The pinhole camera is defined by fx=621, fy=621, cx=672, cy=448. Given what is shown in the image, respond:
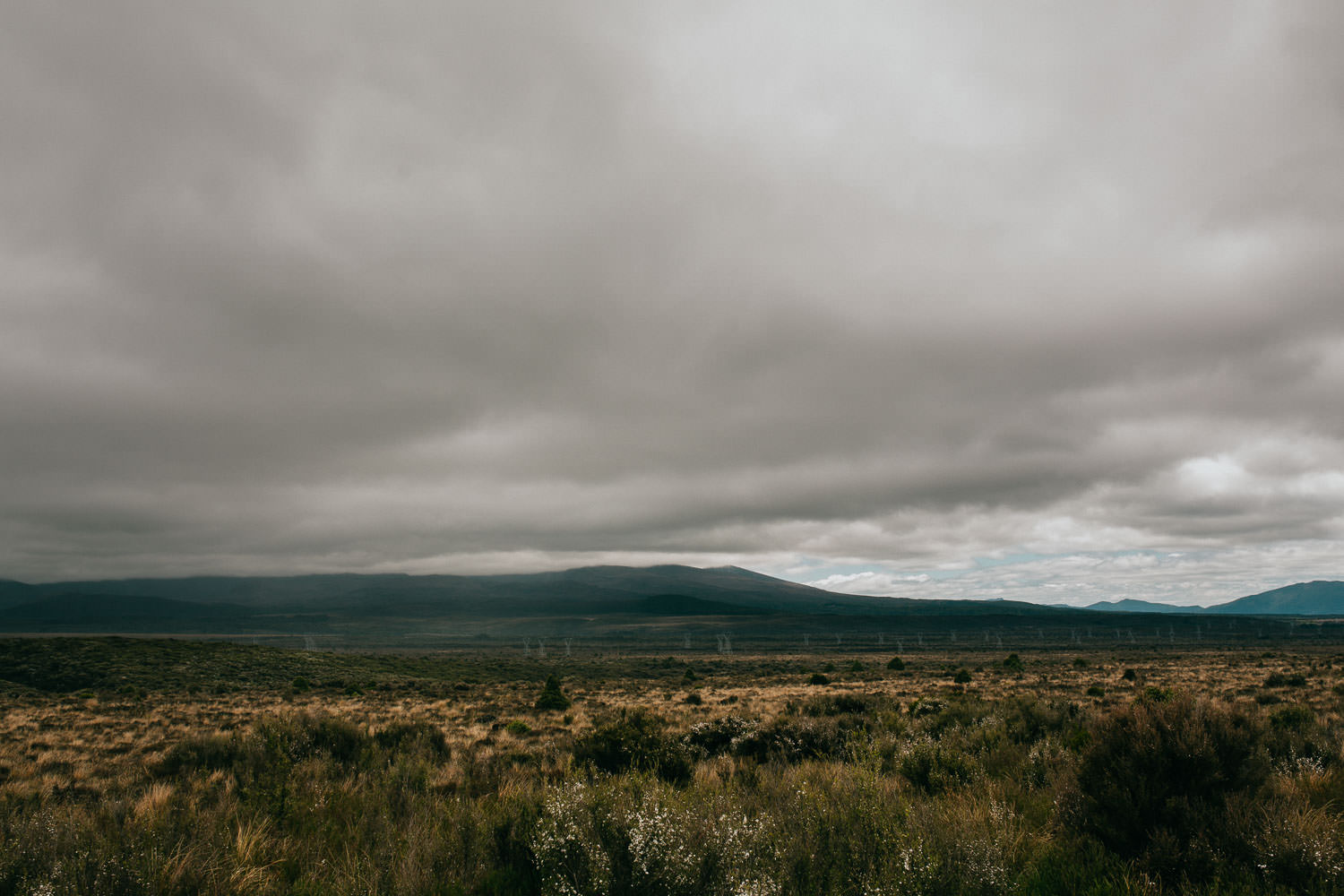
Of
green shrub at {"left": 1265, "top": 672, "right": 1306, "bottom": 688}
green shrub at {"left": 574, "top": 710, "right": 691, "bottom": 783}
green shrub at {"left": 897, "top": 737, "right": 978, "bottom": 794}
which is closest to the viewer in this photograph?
green shrub at {"left": 897, "top": 737, "right": 978, "bottom": 794}

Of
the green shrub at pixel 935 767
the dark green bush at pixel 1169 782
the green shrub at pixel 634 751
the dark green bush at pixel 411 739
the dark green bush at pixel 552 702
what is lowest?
the dark green bush at pixel 552 702

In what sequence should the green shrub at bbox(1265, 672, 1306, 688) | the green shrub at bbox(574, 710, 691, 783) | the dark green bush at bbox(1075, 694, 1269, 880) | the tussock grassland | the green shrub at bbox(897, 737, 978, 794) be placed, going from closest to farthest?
the tussock grassland → the dark green bush at bbox(1075, 694, 1269, 880) → the green shrub at bbox(897, 737, 978, 794) → the green shrub at bbox(574, 710, 691, 783) → the green shrub at bbox(1265, 672, 1306, 688)

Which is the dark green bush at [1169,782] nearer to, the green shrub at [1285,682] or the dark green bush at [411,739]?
the dark green bush at [411,739]

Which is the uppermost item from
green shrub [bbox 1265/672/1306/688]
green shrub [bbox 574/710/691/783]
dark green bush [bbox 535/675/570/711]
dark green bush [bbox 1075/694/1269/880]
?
dark green bush [bbox 1075/694/1269/880]

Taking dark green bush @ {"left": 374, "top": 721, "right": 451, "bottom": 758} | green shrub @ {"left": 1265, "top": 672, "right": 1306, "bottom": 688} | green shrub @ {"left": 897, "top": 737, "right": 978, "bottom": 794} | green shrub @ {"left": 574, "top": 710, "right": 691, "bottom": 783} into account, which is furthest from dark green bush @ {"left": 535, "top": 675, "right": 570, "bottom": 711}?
green shrub @ {"left": 1265, "top": 672, "right": 1306, "bottom": 688}

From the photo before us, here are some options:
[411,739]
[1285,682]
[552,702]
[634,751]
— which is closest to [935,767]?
[634,751]

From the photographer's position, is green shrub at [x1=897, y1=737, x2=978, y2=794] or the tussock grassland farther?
green shrub at [x1=897, y1=737, x2=978, y2=794]

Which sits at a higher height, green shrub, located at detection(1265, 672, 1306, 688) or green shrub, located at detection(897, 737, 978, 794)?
green shrub, located at detection(897, 737, 978, 794)

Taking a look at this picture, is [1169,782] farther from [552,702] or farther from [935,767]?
[552,702]

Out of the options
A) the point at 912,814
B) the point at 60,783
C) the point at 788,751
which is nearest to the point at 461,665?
the point at 60,783

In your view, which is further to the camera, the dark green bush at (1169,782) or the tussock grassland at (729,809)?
the dark green bush at (1169,782)

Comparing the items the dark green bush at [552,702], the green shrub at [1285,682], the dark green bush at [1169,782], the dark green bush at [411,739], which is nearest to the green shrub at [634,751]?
the dark green bush at [411,739]

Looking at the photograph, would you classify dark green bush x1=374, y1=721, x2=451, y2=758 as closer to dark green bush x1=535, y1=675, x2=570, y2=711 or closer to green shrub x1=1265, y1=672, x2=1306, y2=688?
dark green bush x1=535, y1=675, x2=570, y2=711

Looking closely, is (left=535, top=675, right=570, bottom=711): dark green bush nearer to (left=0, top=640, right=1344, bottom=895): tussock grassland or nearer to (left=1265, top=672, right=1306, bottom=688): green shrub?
(left=0, top=640, right=1344, bottom=895): tussock grassland
